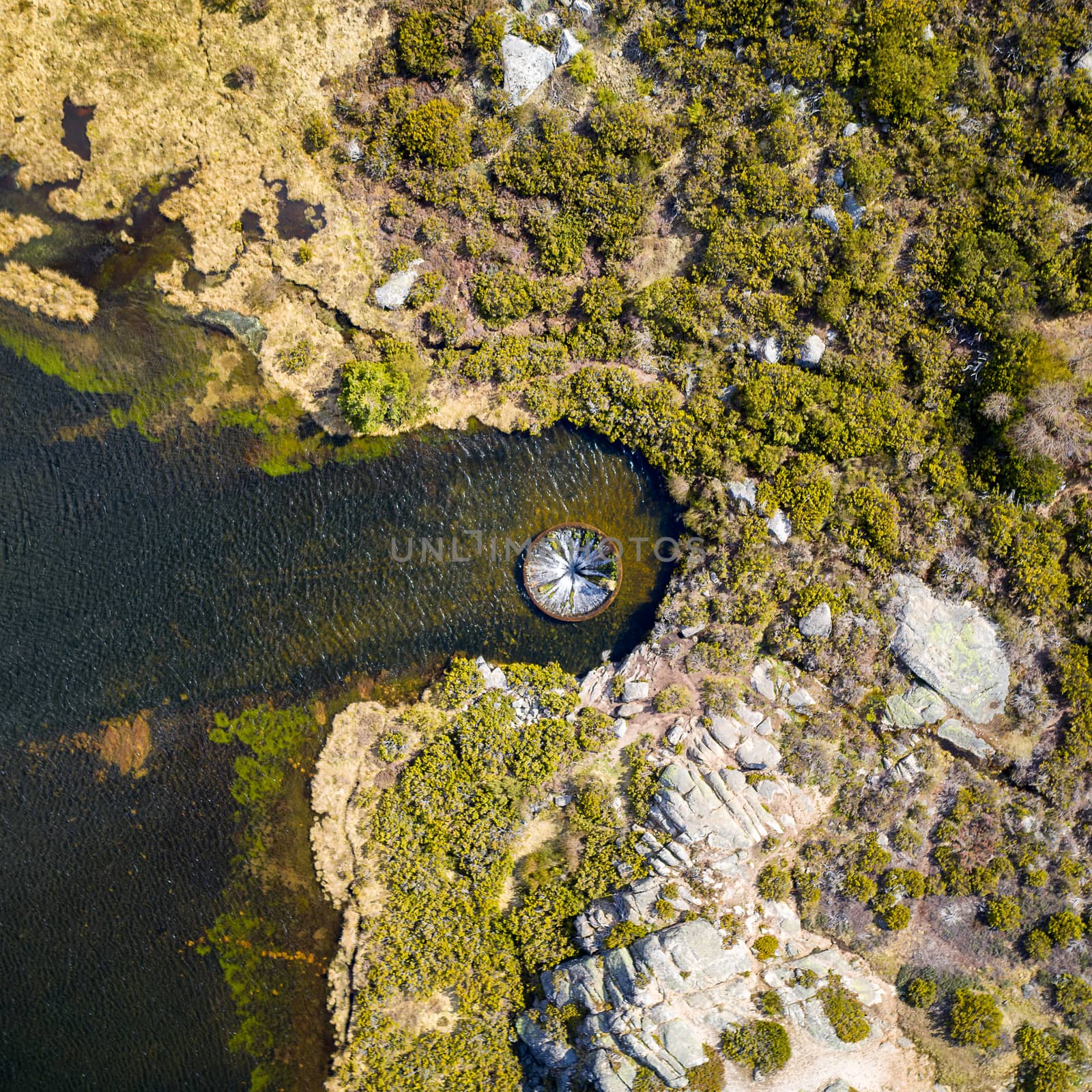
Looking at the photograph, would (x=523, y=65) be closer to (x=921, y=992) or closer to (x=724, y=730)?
(x=724, y=730)

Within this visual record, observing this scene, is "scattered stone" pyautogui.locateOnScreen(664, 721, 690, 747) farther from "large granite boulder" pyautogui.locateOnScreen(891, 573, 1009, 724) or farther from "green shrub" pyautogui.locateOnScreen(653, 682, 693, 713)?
"large granite boulder" pyautogui.locateOnScreen(891, 573, 1009, 724)

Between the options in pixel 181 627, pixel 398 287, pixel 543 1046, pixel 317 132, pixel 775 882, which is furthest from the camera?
pixel 181 627

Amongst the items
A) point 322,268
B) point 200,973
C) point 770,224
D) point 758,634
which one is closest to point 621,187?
point 770,224

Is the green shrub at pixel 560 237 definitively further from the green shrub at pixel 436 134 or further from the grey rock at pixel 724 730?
the grey rock at pixel 724 730

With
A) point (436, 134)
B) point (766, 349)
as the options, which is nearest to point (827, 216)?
point (766, 349)

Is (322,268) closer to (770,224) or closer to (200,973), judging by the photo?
(770,224)

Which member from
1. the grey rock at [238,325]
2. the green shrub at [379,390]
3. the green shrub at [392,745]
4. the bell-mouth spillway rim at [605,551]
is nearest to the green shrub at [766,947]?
the bell-mouth spillway rim at [605,551]

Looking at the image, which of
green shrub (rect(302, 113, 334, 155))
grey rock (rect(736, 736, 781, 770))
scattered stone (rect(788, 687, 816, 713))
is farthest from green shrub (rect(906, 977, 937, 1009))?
green shrub (rect(302, 113, 334, 155))
